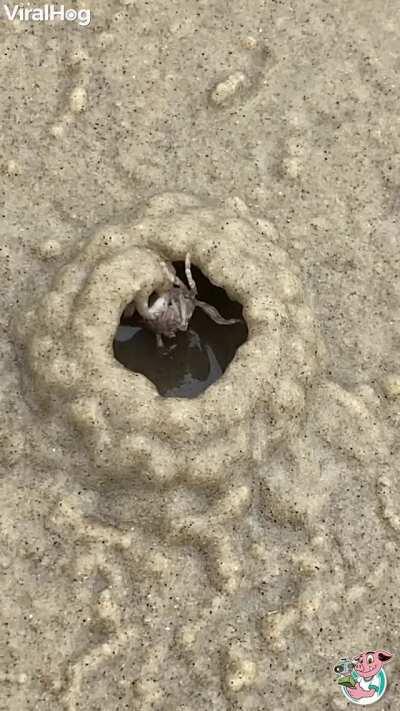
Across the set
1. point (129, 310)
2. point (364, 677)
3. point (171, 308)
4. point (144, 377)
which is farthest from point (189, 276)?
point (364, 677)

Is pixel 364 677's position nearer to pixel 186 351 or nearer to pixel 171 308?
pixel 186 351

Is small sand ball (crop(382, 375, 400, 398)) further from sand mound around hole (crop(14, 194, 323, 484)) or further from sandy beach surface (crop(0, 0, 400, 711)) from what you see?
sand mound around hole (crop(14, 194, 323, 484))

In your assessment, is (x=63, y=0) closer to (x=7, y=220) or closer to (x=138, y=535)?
(x=7, y=220)

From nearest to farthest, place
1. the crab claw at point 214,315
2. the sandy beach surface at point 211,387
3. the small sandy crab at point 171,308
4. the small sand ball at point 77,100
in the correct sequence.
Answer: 1. the sandy beach surface at point 211,387
2. the small sandy crab at point 171,308
3. the crab claw at point 214,315
4. the small sand ball at point 77,100

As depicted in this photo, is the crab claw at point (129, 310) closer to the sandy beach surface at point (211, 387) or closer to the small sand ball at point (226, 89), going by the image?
the sandy beach surface at point (211, 387)

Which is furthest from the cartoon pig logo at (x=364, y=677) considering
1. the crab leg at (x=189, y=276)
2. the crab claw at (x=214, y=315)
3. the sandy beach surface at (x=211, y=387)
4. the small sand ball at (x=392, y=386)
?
the crab leg at (x=189, y=276)

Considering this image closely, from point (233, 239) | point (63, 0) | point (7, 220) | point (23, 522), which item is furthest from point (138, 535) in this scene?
point (63, 0)

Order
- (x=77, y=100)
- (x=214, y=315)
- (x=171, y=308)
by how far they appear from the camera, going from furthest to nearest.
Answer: (x=77, y=100) < (x=214, y=315) < (x=171, y=308)
